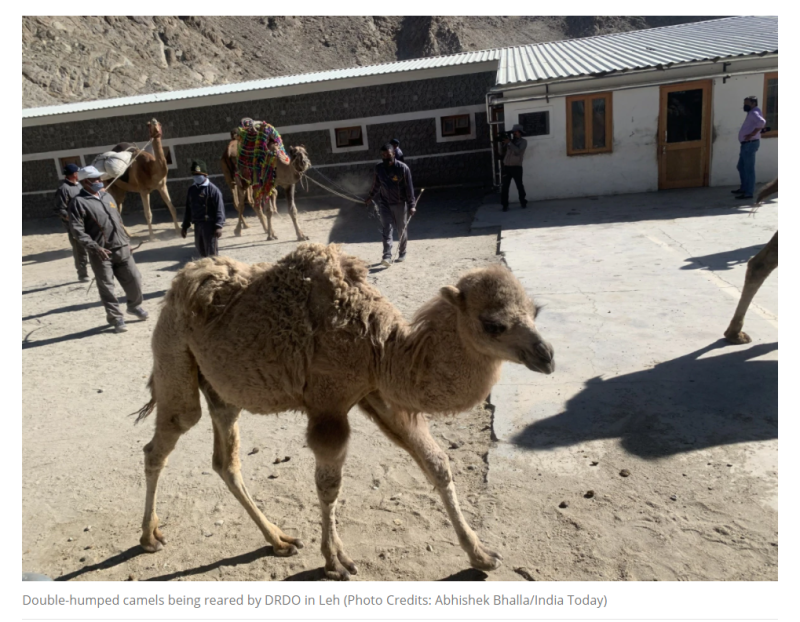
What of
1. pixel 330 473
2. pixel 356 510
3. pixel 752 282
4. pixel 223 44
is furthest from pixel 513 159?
pixel 223 44

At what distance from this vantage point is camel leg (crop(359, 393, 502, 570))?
326 cm

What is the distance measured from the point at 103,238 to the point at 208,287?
5.38 meters

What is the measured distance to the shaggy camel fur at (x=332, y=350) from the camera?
2951 millimetres

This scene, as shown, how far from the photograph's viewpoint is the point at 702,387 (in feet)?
16.1

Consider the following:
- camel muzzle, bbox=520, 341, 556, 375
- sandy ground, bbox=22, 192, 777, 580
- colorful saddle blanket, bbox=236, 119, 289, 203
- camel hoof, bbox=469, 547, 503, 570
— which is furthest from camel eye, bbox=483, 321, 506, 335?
colorful saddle blanket, bbox=236, 119, 289, 203

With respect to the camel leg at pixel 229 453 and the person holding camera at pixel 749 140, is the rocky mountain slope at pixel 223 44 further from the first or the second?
the camel leg at pixel 229 453

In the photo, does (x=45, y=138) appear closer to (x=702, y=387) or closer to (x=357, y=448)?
(x=357, y=448)

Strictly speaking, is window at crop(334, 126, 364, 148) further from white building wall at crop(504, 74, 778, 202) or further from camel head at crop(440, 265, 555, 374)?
camel head at crop(440, 265, 555, 374)

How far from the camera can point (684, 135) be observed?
48.3ft

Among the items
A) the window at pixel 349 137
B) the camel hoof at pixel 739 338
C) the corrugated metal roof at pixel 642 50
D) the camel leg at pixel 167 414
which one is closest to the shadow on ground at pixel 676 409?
the camel hoof at pixel 739 338

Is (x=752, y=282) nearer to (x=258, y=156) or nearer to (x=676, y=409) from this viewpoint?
(x=676, y=409)

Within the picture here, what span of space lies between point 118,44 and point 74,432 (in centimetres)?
3804

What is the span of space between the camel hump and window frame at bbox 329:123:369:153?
15646 millimetres

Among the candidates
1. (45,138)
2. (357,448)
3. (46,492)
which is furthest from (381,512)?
(45,138)
